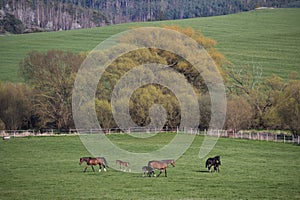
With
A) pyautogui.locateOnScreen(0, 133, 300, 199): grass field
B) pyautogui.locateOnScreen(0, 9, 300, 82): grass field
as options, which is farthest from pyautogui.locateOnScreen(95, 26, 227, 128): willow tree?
pyautogui.locateOnScreen(0, 9, 300, 82): grass field

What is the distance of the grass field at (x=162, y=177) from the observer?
21.9 meters

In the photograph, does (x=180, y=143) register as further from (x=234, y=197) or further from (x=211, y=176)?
(x=234, y=197)

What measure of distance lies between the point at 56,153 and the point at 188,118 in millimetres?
17868

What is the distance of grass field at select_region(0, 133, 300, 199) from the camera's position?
71.7 ft

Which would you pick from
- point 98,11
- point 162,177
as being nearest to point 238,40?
point 162,177

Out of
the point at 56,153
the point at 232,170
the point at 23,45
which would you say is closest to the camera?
the point at 232,170

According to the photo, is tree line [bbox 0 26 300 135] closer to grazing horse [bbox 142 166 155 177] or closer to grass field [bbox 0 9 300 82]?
grass field [bbox 0 9 300 82]

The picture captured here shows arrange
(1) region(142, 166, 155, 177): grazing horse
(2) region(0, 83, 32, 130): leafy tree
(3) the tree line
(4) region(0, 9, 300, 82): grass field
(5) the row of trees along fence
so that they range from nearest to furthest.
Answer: (1) region(142, 166, 155, 177): grazing horse
(5) the row of trees along fence
(3) the tree line
(2) region(0, 83, 32, 130): leafy tree
(4) region(0, 9, 300, 82): grass field

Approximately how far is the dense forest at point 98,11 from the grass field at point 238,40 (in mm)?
18434

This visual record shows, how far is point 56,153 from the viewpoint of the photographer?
3522 cm

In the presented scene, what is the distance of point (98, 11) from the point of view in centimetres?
15338

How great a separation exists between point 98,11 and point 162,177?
428 ft

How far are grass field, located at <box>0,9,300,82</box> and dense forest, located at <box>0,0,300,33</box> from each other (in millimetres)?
18434

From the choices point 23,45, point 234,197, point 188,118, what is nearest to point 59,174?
point 234,197
